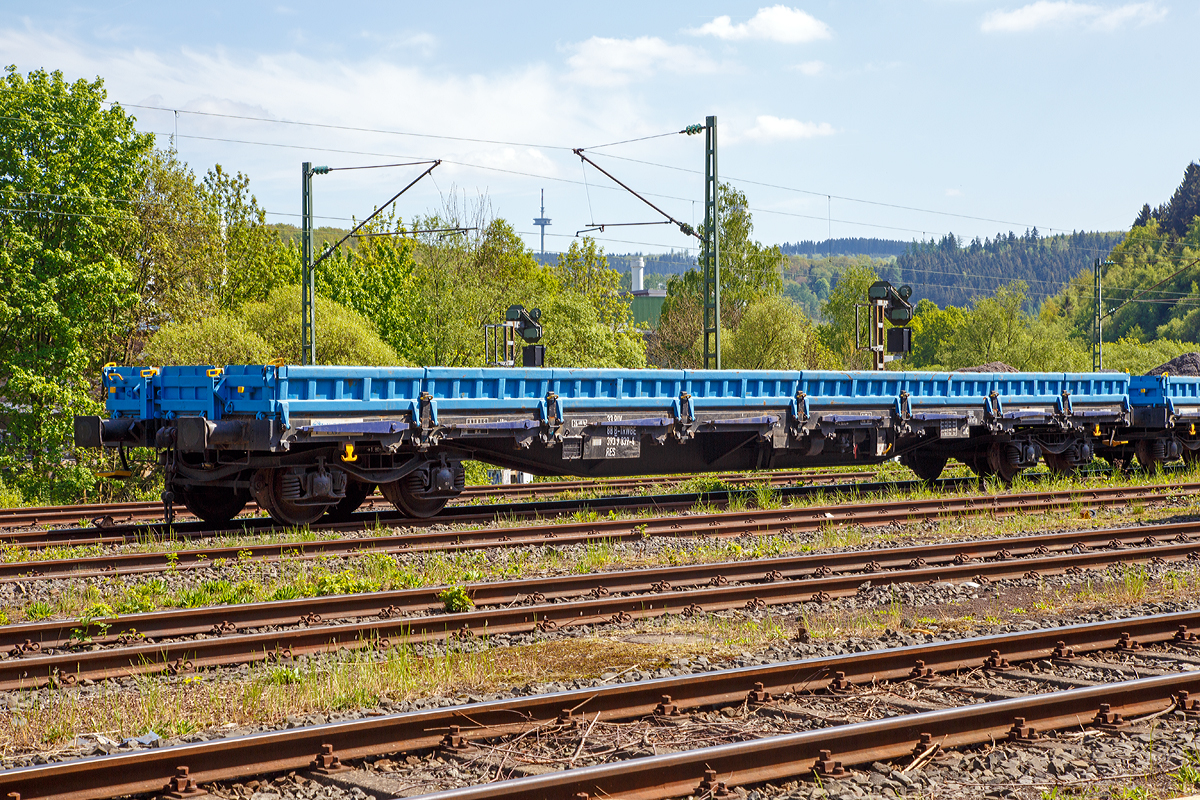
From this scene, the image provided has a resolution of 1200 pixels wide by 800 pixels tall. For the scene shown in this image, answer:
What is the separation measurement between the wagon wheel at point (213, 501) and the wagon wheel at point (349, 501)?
1274mm

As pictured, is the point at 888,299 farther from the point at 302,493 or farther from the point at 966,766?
the point at 966,766

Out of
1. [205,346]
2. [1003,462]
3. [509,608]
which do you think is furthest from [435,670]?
[205,346]

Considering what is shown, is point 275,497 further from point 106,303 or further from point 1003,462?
point 106,303

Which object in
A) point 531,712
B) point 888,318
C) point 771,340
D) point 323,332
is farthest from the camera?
point 771,340

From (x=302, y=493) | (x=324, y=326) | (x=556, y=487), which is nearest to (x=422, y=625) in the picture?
(x=302, y=493)

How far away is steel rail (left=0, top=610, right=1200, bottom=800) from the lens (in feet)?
15.6

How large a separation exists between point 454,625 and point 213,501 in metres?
7.24

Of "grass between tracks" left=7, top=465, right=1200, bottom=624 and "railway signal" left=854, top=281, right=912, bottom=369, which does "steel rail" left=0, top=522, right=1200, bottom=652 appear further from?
"railway signal" left=854, top=281, right=912, bottom=369

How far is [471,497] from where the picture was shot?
58.4 feet

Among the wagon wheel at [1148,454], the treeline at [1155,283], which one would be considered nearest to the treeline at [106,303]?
the wagon wheel at [1148,454]

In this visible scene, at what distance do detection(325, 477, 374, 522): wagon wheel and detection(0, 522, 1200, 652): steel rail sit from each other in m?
4.99

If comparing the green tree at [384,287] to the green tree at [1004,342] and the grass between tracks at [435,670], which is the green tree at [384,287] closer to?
the grass between tracks at [435,670]

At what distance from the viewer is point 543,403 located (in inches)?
581

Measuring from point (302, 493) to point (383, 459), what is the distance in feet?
4.10
